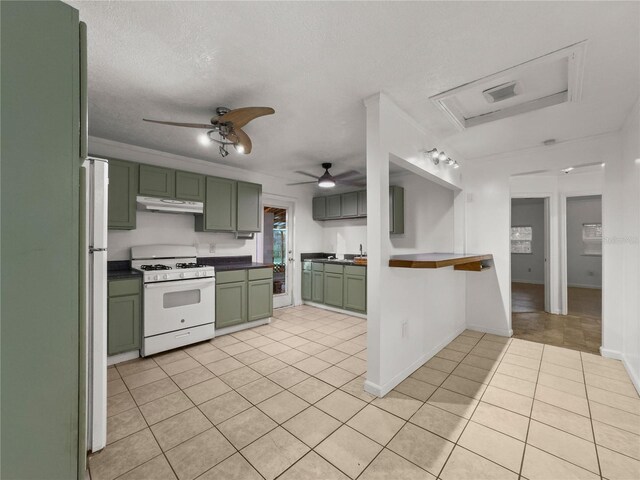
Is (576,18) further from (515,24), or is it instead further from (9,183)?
(9,183)

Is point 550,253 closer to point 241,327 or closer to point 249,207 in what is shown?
point 249,207

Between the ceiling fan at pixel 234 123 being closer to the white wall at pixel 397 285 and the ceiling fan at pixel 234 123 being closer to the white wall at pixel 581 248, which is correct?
the white wall at pixel 397 285

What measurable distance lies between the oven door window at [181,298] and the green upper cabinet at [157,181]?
1.24 meters

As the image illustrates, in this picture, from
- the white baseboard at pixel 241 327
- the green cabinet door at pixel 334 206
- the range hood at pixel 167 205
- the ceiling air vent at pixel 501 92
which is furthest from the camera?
the green cabinet door at pixel 334 206

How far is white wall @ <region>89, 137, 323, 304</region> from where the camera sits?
3.47 metres

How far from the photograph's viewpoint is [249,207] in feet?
14.6

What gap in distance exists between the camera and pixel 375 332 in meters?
2.33

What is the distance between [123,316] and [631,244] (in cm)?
515

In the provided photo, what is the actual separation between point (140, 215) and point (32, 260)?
3340mm

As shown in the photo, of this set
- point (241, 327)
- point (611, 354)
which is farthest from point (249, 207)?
point (611, 354)

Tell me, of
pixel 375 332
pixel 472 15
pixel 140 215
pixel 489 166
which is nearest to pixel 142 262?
pixel 140 215

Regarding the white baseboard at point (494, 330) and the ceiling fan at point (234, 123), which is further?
the white baseboard at point (494, 330)

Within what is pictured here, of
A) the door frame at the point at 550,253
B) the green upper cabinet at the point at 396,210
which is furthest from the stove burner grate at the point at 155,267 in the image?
the door frame at the point at 550,253

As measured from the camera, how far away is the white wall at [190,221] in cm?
347
